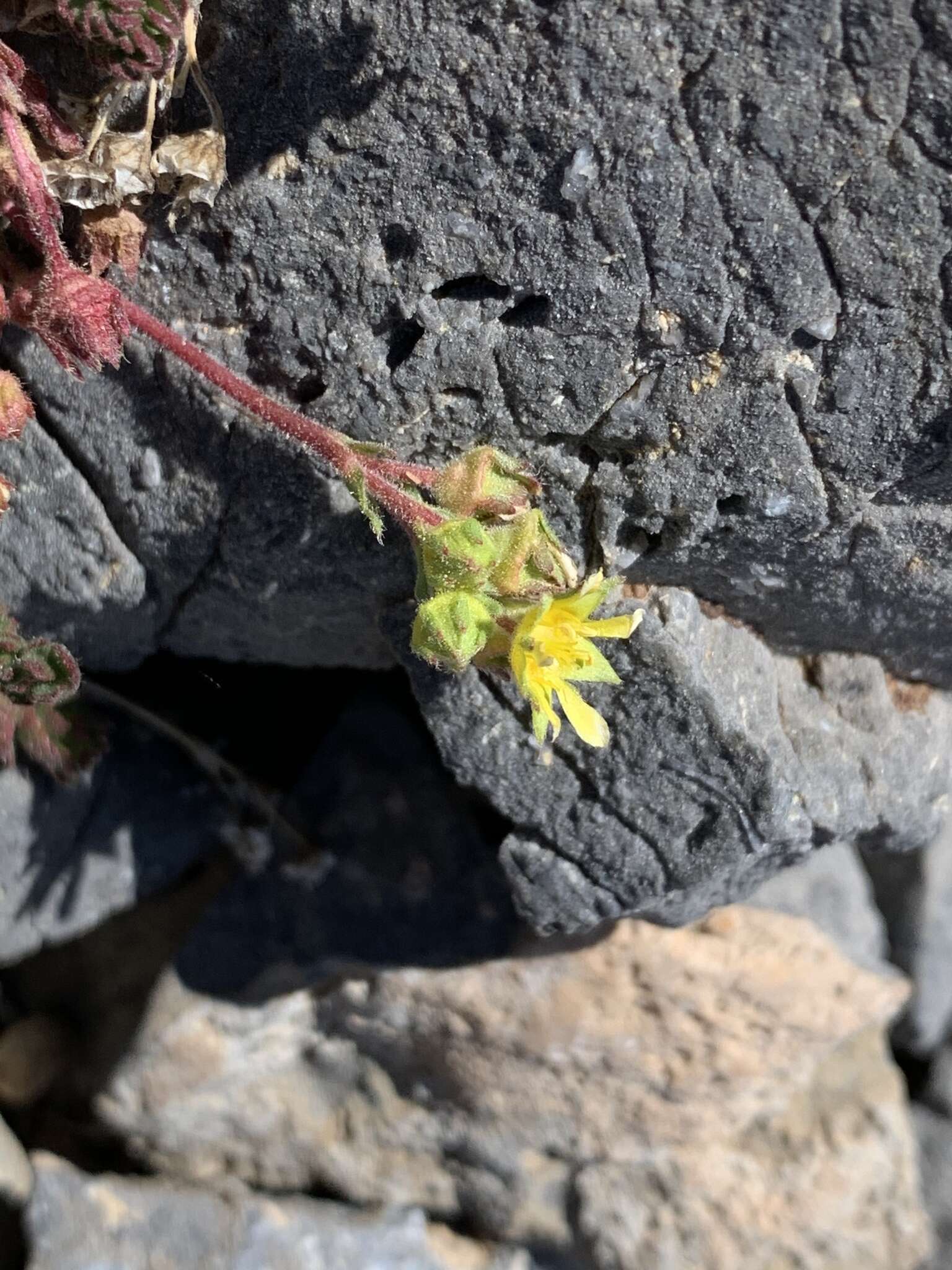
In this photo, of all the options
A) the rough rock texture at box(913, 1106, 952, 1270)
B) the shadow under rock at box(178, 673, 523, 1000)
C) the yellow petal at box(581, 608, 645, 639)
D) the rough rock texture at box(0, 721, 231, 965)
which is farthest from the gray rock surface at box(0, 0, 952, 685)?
the rough rock texture at box(913, 1106, 952, 1270)

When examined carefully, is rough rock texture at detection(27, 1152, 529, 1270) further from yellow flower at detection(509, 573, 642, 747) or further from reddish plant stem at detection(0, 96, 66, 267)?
reddish plant stem at detection(0, 96, 66, 267)

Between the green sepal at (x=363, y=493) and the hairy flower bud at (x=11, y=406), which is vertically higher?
the green sepal at (x=363, y=493)

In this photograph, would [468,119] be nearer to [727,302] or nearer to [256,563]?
[727,302]

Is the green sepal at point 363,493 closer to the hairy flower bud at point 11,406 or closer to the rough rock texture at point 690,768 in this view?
the rough rock texture at point 690,768

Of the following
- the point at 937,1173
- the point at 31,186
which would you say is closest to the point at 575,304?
the point at 31,186

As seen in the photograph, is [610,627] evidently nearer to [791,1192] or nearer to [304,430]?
[304,430]

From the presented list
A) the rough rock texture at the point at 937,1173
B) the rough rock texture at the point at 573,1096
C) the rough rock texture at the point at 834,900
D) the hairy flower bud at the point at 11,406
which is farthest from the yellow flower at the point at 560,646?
the rough rock texture at the point at 937,1173
